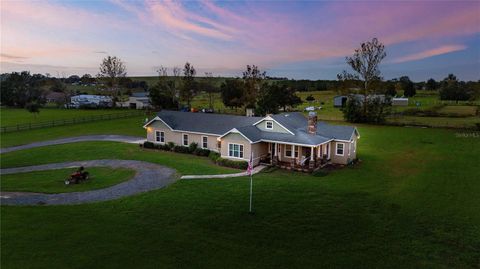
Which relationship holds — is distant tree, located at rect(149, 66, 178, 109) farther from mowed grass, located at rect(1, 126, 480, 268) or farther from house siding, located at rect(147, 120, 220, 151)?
mowed grass, located at rect(1, 126, 480, 268)

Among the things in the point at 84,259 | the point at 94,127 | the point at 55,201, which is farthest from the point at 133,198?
the point at 94,127

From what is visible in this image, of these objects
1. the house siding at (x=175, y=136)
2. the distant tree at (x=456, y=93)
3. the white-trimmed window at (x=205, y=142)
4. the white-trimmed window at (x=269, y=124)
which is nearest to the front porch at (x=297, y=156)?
the white-trimmed window at (x=269, y=124)

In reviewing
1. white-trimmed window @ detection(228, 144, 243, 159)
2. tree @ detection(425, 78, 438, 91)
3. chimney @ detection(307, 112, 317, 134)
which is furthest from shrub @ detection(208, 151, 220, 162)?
tree @ detection(425, 78, 438, 91)

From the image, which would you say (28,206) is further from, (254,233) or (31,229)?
(254,233)

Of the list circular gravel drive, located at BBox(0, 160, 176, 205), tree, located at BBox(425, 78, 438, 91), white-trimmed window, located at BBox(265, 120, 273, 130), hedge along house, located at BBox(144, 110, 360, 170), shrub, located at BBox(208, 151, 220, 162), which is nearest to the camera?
circular gravel drive, located at BBox(0, 160, 176, 205)

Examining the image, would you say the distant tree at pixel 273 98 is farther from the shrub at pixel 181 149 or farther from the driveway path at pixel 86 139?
the shrub at pixel 181 149

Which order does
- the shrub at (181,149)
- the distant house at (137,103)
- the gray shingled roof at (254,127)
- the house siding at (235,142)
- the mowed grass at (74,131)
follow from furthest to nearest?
1. the distant house at (137,103)
2. the mowed grass at (74,131)
3. the shrub at (181,149)
4. the gray shingled roof at (254,127)
5. the house siding at (235,142)
